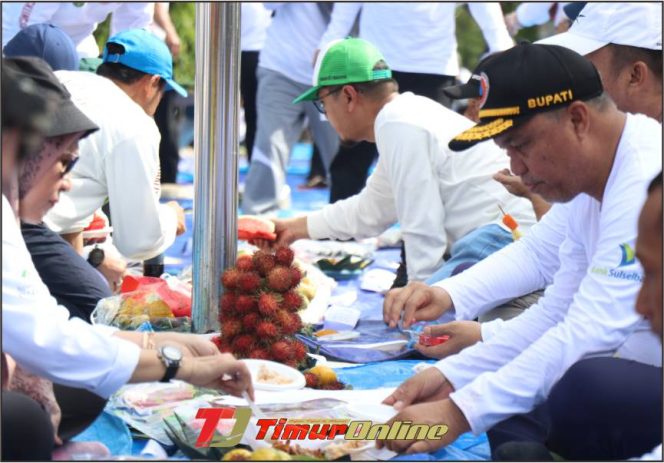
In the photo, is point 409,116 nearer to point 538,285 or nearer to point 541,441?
point 538,285

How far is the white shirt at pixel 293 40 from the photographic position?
23.0 ft

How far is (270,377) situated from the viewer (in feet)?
10.1

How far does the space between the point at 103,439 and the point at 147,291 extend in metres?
0.93

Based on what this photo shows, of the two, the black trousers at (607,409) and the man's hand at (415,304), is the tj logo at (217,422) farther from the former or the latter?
the black trousers at (607,409)

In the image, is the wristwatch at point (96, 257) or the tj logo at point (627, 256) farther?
the wristwatch at point (96, 257)

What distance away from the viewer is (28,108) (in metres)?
1.28

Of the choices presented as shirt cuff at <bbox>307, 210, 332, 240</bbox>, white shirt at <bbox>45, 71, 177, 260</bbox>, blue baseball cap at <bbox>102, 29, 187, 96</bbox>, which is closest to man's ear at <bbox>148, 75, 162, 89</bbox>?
blue baseball cap at <bbox>102, 29, 187, 96</bbox>

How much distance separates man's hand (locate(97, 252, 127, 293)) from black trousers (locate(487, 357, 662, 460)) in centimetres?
242

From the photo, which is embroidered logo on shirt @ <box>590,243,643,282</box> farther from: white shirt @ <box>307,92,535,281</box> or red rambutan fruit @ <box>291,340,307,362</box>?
white shirt @ <box>307,92,535,281</box>

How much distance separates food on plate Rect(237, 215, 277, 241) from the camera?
4.40 metres

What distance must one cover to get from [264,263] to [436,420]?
1.10m

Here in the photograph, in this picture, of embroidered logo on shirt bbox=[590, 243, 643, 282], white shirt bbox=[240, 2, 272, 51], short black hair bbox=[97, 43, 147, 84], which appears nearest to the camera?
embroidered logo on shirt bbox=[590, 243, 643, 282]

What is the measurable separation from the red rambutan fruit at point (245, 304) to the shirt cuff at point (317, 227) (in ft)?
4.37

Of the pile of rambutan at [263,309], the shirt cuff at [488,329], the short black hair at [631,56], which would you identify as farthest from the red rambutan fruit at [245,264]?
the short black hair at [631,56]
